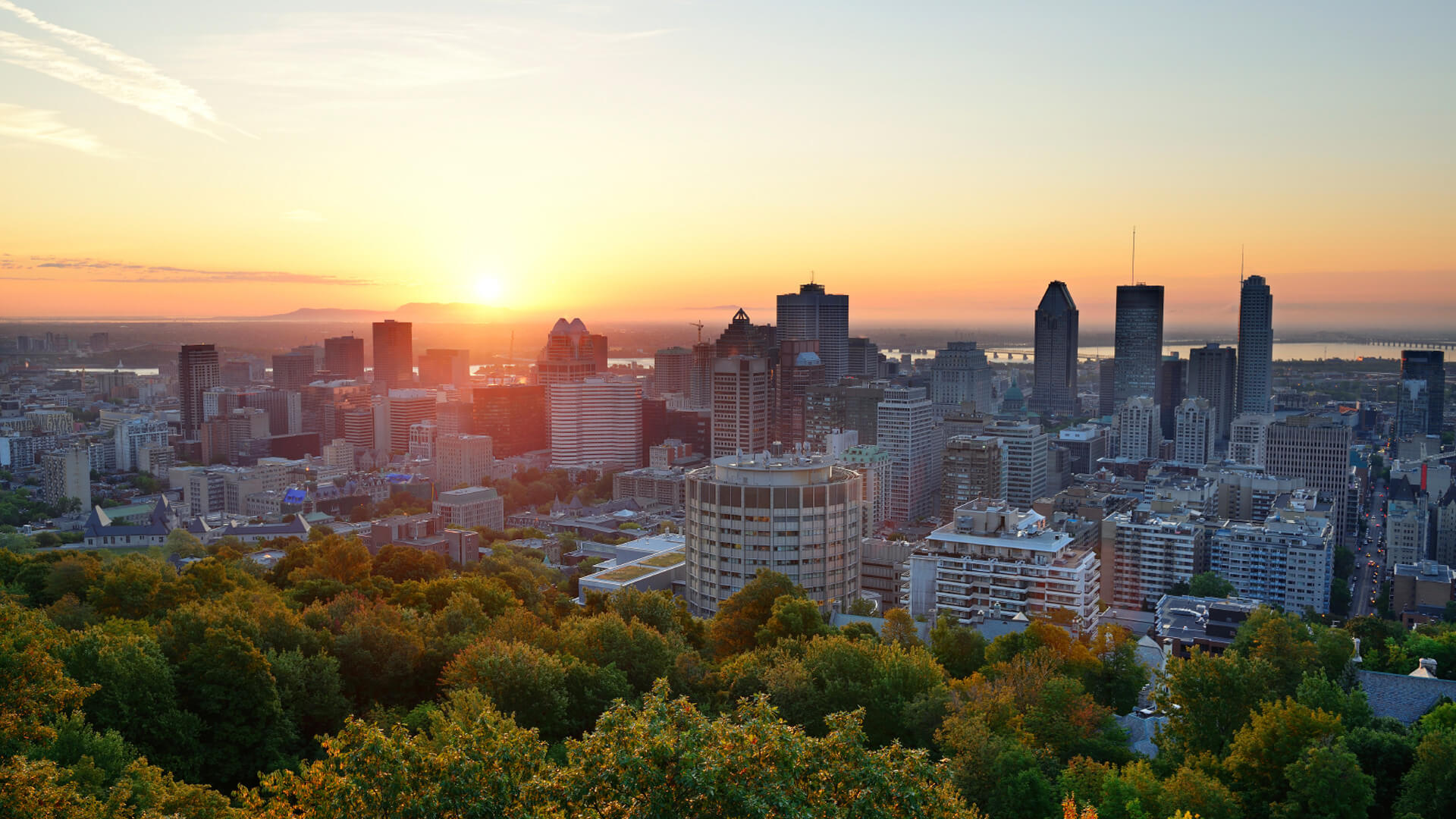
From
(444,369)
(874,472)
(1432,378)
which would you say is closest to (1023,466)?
(874,472)

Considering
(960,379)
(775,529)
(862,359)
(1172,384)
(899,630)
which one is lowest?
(899,630)

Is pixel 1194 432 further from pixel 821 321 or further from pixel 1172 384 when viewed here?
pixel 821 321

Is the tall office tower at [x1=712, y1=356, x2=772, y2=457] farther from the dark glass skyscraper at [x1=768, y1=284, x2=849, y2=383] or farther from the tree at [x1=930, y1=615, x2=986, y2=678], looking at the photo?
the tree at [x1=930, y1=615, x2=986, y2=678]

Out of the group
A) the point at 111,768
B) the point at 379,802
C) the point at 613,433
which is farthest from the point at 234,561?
the point at 613,433

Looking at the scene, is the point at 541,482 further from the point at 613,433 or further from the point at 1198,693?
the point at 1198,693

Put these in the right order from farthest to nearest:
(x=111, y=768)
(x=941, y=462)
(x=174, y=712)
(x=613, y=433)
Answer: (x=613, y=433), (x=941, y=462), (x=174, y=712), (x=111, y=768)

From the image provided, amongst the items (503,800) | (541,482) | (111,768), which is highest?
(503,800)

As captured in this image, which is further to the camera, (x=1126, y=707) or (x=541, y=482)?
(x=541, y=482)
